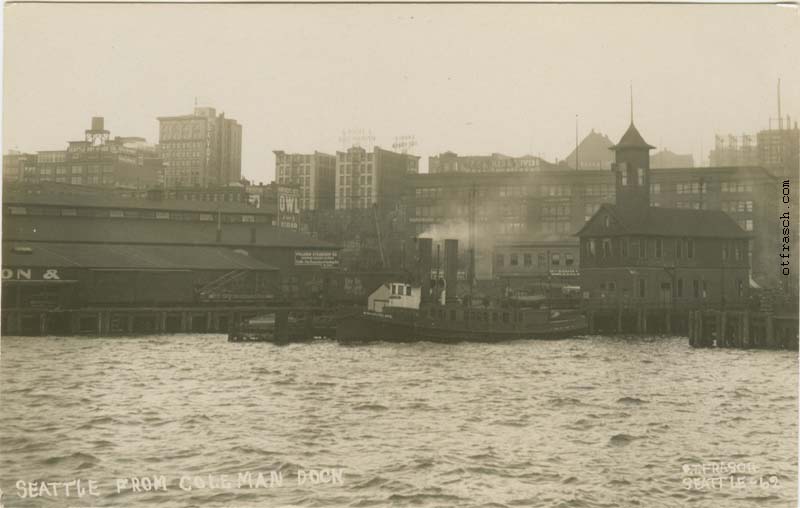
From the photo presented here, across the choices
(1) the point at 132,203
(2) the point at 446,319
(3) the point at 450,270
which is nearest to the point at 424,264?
(3) the point at 450,270

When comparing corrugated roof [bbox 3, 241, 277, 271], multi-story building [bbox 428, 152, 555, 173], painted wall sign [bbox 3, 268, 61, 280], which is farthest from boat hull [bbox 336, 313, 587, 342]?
painted wall sign [bbox 3, 268, 61, 280]

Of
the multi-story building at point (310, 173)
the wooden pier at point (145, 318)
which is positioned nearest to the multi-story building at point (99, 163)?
the multi-story building at point (310, 173)

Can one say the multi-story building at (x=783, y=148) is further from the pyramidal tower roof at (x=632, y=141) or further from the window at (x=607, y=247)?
the window at (x=607, y=247)

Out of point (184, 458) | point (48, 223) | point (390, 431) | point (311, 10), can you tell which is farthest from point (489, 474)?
point (48, 223)

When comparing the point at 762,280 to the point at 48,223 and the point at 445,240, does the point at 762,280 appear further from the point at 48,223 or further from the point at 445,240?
the point at 48,223

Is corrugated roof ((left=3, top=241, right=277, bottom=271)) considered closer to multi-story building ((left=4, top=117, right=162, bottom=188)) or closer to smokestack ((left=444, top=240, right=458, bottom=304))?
multi-story building ((left=4, top=117, right=162, bottom=188))

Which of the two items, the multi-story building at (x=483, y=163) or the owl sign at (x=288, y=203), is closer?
the multi-story building at (x=483, y=163)
